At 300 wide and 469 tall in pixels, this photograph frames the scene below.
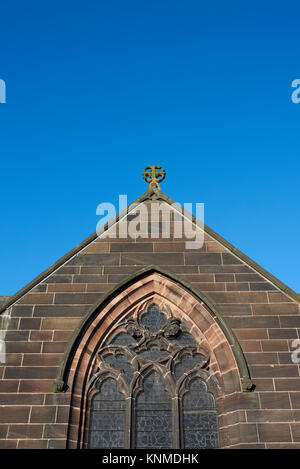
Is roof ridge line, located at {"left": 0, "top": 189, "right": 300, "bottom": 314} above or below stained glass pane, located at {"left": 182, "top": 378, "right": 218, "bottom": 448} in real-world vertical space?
A: above

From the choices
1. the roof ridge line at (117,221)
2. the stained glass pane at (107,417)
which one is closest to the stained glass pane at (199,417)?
the stained glass pane at (107,417)

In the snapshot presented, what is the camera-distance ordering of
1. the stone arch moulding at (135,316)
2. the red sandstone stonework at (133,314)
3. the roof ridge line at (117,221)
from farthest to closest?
1. the roof ridge line at (117,221)
2. the stone arch moulding at (135,316)
3. the red sandstone stonework at (133,314)

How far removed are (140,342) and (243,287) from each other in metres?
2.32

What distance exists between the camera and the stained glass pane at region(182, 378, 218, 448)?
8.23 meters

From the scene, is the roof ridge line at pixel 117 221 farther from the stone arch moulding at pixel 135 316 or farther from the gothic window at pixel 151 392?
the gothic window at pixel 151 392

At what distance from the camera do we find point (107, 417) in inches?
335

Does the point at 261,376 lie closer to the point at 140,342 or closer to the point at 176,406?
the point at 176,406

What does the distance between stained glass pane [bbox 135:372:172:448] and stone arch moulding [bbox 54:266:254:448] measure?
0.94 meters

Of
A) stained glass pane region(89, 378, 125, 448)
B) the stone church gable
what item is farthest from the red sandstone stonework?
stained glass pane region(89, 378, 125, 448)

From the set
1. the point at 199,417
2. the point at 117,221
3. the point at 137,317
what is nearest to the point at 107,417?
the point at 199,417

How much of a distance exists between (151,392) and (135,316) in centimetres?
157

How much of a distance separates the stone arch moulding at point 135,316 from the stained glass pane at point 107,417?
0.72ft

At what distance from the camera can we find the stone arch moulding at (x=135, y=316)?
8404 millimetres

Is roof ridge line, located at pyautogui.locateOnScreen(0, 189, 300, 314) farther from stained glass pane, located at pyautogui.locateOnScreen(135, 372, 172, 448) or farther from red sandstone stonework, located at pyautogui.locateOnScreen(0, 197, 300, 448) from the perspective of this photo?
stained glass pane, located at pyautogui.locateOnScreen(135, 372, 172, 448)
